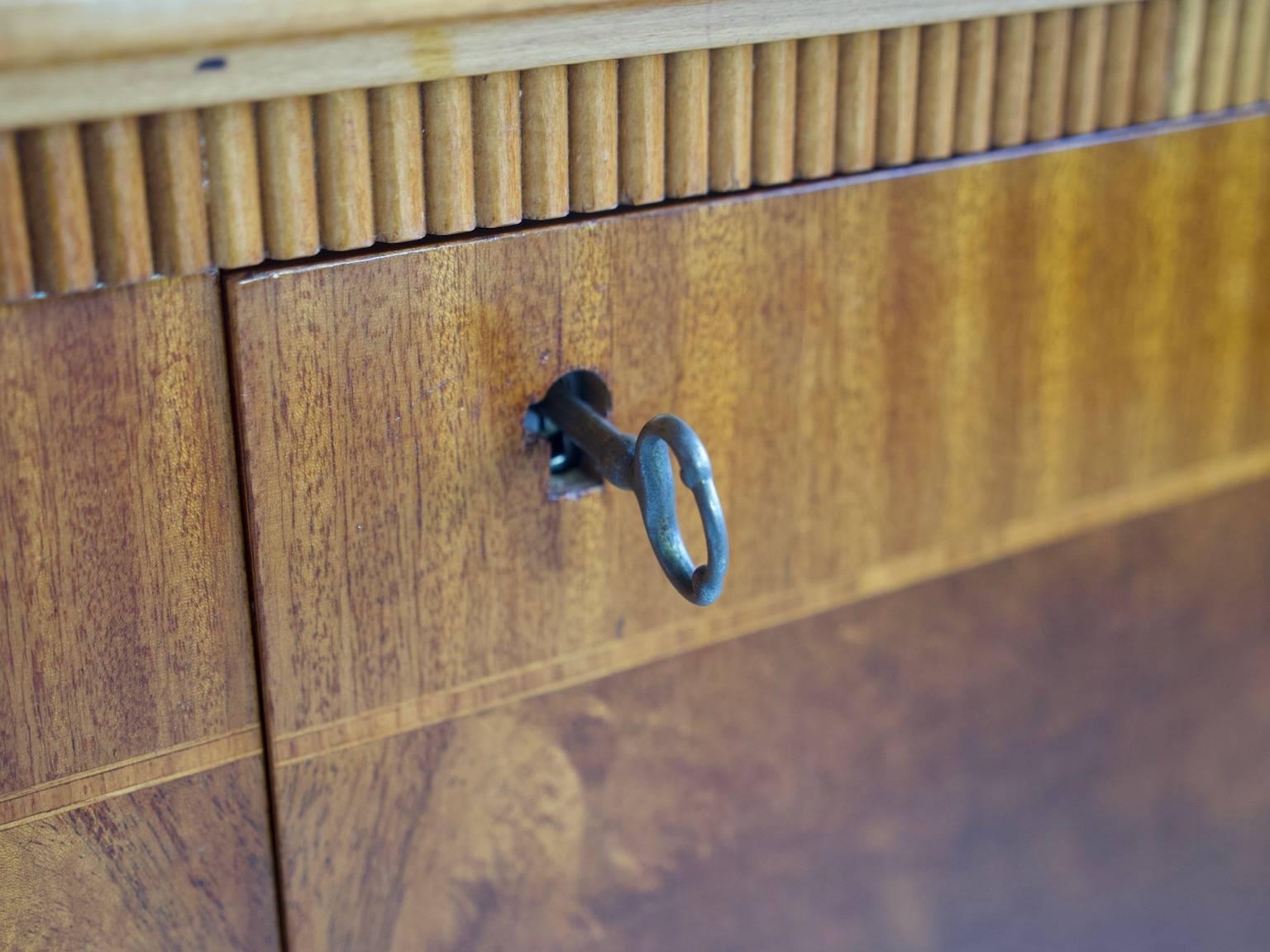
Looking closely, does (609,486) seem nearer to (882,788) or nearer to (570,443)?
(570,443)

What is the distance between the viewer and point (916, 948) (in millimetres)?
473

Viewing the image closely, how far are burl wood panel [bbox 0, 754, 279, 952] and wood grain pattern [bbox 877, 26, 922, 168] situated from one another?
21 cm

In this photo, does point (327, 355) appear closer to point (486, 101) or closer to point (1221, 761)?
point (486, 101)

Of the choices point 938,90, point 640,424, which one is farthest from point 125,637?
point 938,90

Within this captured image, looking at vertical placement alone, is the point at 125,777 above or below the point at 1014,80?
below

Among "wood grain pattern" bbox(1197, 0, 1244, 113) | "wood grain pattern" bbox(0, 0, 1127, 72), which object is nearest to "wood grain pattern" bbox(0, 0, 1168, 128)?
"wood grain pattern" bbox(0, 0, 1127, 72)

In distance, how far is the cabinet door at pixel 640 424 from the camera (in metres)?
0.32

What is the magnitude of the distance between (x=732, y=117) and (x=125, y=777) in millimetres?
195

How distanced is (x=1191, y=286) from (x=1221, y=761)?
18 centimetres

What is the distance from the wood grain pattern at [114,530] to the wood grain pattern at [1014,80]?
20 centimetres

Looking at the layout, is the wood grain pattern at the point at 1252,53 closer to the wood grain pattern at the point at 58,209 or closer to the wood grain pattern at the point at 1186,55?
the wood grain pattern at the point at 1186,55

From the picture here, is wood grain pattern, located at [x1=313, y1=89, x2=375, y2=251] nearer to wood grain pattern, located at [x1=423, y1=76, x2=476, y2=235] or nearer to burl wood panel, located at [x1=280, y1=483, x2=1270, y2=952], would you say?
wood grain pattern, located at [x1=423, y1=76, x2=476, y2=235]

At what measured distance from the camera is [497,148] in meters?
0.30

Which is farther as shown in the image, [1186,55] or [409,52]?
[1186,55]
